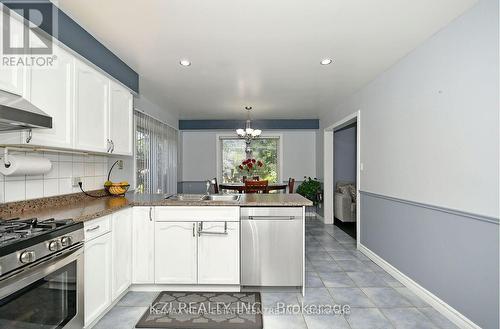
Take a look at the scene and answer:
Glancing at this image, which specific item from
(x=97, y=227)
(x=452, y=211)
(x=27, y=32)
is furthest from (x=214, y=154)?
(x=452, y=211)

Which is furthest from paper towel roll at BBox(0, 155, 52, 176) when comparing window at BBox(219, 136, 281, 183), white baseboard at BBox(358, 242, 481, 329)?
window at BBox(219, 136, 281, 183)

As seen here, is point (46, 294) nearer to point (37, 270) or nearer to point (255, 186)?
point (37, 270)

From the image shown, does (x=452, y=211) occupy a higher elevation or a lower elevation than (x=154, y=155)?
lower

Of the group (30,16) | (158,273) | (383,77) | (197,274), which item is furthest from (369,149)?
(30,16)

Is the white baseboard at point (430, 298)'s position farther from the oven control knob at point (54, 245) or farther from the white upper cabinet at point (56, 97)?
the white upper cabinet at point (56, 97)

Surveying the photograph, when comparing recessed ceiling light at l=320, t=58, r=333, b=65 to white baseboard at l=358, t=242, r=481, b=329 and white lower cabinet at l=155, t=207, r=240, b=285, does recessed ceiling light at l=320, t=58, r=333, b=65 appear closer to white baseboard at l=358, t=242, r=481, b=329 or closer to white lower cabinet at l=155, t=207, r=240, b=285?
white lower cabinet at l=155, t=207, r=240, b=285

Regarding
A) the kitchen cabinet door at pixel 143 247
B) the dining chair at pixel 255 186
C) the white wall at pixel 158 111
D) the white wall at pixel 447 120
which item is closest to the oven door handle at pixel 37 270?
the kitchen cabinet door at pixel 143 247

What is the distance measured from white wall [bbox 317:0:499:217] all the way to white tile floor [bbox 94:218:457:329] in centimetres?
93

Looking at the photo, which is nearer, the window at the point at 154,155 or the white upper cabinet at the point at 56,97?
the white upper cabinet at the point at 56,97

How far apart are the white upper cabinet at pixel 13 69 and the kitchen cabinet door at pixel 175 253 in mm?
1508

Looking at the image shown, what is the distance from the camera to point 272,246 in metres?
2.64

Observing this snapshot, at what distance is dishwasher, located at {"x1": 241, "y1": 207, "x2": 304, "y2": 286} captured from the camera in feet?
8.63

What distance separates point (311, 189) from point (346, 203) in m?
0.84

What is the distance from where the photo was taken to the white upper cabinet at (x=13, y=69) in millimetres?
1599
